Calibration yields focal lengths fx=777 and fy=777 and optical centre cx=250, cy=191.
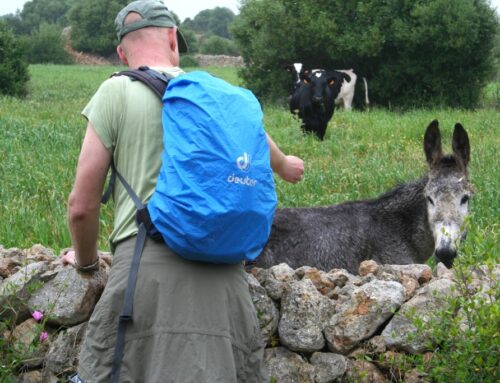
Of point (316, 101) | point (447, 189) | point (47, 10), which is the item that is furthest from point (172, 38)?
point (47, 10)

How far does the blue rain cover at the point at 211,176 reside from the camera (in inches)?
129

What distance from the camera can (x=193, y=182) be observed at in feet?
10.7

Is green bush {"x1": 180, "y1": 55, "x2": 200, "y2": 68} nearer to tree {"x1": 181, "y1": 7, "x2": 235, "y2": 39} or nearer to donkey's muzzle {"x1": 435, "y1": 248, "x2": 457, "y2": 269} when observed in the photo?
donkey's muzzle {"x1": 435, "y1": 248, "x2": 457, "y2": 269}

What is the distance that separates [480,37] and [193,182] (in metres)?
25.6

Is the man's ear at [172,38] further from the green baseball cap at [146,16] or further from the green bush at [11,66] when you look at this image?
the green bush at [11,66]

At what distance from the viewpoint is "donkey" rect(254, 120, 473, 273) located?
6371mm

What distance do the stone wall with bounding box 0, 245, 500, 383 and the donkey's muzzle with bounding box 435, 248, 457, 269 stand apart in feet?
3.36

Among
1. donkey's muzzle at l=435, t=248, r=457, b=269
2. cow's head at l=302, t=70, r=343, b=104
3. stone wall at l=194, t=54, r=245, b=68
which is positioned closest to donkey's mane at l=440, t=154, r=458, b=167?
donkey's muzzle at l=435, t=248, r=457, b=269

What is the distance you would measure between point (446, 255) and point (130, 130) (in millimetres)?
3405

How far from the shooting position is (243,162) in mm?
3316

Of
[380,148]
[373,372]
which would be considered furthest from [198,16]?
[373,372]

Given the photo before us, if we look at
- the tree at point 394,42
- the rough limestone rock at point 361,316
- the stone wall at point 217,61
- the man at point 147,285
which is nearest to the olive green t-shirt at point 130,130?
the man at point 147,285

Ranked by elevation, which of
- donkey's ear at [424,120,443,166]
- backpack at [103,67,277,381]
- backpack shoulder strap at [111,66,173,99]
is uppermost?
backpack shoulder strap at [111,66,173,99]

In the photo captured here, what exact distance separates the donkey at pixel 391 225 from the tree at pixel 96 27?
258 feet
